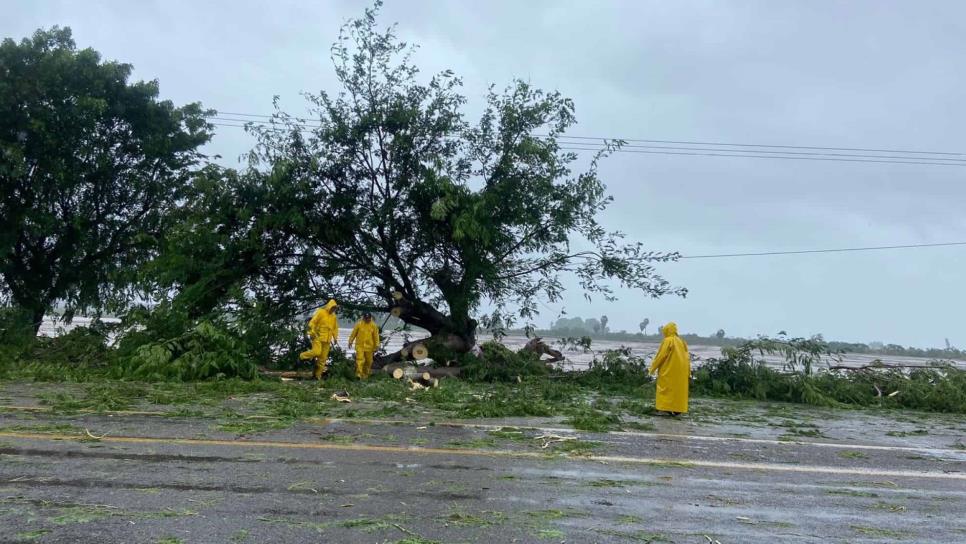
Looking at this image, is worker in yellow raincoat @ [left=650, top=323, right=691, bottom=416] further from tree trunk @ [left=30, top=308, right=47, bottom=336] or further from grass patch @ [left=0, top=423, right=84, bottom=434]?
tree trunk @ [left=30, top=308, right=47, bottom=336]

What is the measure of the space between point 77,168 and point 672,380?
47.4 ft

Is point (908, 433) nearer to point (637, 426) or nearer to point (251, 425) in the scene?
point (637, 426)

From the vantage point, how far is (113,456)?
637cm

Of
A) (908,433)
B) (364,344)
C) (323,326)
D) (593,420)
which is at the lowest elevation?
(908,433)

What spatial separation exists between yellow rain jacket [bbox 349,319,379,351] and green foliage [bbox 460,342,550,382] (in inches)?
79.4

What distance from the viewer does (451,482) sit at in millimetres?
5816

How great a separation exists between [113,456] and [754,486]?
547 cm

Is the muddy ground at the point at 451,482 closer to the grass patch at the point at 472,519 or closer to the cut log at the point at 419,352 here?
the grass patch at the point at 472,519

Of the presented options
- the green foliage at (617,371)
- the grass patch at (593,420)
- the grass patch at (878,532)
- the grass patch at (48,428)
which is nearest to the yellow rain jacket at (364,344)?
the green foliage at (617,371)

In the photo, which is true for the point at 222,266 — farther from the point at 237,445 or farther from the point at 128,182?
the point at 237,445

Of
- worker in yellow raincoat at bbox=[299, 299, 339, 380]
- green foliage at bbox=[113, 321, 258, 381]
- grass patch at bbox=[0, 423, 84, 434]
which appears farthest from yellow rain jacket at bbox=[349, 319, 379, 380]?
grass patch at bbox=[0, 423, 84, 434]

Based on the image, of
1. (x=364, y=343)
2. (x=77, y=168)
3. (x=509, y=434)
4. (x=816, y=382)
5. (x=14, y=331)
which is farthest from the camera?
(x=77, y=168)

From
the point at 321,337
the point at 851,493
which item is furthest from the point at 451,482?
the point at 321,337

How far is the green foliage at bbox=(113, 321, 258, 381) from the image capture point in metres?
13.0
